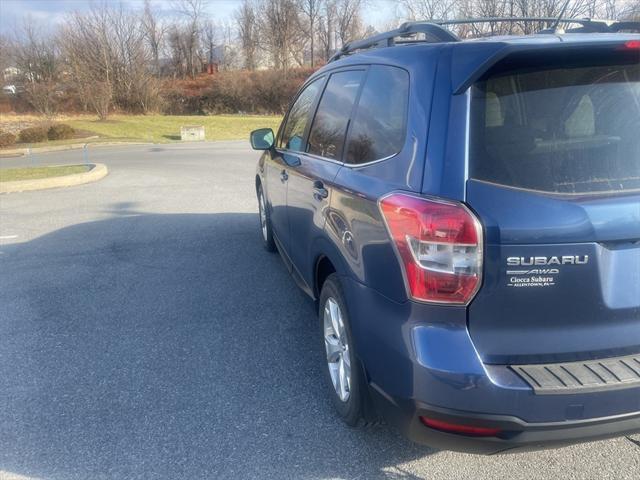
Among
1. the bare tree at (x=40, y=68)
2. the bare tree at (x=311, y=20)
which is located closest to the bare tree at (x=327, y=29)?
the bare tree at (x=311, y=20)

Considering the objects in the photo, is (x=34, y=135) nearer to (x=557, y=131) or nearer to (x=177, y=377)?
(x=177, y=377)

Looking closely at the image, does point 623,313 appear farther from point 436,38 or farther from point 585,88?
point 436,38

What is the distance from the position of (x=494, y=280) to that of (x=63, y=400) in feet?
8.76

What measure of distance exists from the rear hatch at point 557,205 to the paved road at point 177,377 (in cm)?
90

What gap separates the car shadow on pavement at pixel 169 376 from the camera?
2.88 m

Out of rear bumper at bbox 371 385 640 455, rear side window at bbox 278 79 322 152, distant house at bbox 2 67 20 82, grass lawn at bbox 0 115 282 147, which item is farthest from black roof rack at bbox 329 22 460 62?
distant house at bbox 2 67 20 82

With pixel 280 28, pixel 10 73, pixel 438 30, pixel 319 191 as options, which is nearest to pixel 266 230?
pixel 319 191

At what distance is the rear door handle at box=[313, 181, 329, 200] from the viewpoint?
10.6 feet

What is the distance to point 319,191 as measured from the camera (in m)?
3.38

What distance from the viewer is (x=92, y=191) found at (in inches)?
434

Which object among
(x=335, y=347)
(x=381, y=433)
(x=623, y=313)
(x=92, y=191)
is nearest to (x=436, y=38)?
(x=623, y=313)

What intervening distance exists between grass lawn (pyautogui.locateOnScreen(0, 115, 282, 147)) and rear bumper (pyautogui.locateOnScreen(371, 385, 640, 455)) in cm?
2415

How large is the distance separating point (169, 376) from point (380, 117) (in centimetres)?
215

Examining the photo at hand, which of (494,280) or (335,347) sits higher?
(494,280)
